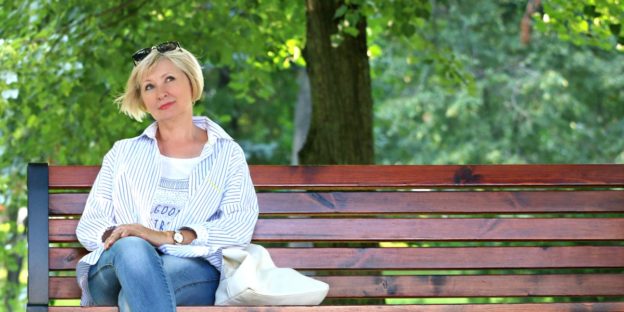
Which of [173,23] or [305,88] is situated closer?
[173,23]

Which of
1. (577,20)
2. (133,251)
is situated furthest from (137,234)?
(577,20)

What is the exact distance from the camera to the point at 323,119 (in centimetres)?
738

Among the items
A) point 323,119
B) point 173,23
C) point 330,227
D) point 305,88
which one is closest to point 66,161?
point 173,23

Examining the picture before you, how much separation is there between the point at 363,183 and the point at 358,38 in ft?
7.44

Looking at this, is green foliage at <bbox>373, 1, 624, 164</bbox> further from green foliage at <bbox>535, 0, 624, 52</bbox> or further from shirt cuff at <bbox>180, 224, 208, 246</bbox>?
shirt cuff at <bbox>180, 224, 208, 246</bbox>

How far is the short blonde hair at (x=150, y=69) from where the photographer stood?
505 cm

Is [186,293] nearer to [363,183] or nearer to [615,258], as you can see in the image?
[363,183]

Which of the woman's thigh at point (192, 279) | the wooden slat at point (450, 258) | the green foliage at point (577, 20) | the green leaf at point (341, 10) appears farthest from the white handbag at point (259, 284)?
the green foliage at point (577, 20)

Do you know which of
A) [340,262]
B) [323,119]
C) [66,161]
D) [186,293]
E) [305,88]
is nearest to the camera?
[186,293]

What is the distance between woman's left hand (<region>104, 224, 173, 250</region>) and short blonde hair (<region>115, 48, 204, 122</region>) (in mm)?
660

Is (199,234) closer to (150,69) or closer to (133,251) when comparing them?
(133,251)

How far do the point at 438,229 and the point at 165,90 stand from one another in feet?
4.19

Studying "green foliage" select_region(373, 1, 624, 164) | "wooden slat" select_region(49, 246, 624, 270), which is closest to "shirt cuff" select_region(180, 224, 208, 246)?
"wooden slat" select_region(49, 246, 624, 270)

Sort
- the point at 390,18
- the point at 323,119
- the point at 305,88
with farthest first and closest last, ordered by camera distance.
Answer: the point at 305,88, the point at 390,18, the point at 323,119
